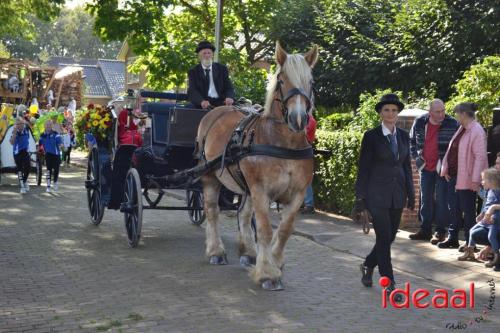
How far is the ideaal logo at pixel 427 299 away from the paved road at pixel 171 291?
0.12 metres

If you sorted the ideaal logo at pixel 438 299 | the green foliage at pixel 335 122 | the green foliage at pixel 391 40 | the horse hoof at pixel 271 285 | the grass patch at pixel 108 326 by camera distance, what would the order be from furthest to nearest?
the green foliage at pixel 391 40 → the green foliage at pixel 335 122 → the horse hoof at pixel 271 285 → the ideaal logo at pixel 438 299 → the grass patch at pixel 108 326

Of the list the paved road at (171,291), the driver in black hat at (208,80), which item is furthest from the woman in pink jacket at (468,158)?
the driver in black hat at (208,80)

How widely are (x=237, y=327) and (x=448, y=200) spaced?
196 inches

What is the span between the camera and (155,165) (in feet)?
33.7

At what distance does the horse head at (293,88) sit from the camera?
23.1 ft

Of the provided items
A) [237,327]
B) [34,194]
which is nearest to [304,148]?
[237,327]

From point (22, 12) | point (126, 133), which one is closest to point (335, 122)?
point (126, 133)

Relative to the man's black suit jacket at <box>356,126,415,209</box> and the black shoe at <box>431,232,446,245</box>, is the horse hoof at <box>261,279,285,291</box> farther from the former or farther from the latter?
the black shoe at <box>431,232,446,245</box>

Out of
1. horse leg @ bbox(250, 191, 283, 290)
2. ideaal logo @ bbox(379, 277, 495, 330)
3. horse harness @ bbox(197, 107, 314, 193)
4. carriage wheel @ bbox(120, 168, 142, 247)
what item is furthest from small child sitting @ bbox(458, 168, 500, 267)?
carriage wheel @ bbox(120, 168, 142, 247)

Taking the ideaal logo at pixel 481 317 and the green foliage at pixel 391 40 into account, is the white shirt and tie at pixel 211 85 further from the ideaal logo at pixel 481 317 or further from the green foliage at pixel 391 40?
the green foliage at pixel 391 40

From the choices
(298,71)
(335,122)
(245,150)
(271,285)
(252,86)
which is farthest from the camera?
(252,86)

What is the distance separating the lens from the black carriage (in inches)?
379

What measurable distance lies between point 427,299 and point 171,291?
8.38 feet

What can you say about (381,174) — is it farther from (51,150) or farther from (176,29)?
(176,29)
